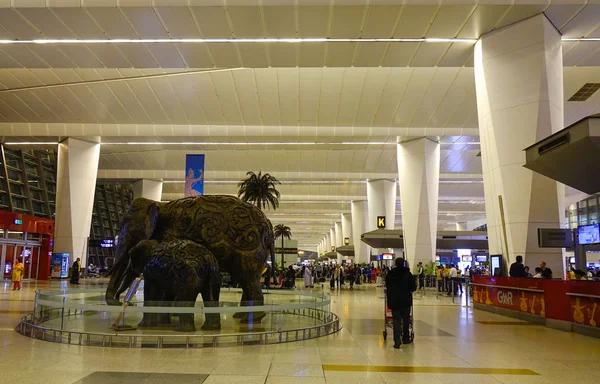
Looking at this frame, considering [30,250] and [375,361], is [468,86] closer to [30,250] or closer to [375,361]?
[375,361]

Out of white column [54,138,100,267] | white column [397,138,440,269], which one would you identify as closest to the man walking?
white column [397,138,440,269]

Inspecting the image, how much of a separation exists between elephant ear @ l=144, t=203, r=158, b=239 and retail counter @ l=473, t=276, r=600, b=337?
9548mm

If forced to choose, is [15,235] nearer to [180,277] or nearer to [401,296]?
[180,277]

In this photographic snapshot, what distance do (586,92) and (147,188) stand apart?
3298 cm

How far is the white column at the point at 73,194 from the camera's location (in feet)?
96.2

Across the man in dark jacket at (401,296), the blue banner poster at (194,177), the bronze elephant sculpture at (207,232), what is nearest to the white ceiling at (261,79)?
the blue banner poster at (194,177)

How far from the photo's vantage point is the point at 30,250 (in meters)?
34.5

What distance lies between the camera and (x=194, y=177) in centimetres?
2614

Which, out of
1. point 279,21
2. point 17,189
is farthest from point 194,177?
point 17,189

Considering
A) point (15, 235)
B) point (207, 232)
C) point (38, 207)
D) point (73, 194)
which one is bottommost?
point (207, 232)

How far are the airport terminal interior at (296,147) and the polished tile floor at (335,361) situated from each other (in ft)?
0.22

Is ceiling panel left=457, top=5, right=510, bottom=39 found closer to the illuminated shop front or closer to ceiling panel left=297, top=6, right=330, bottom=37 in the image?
ceiling panel left=297, top=6, right=330, bottom=37

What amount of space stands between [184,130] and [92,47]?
10430mm

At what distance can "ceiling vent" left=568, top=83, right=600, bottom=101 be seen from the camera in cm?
2289
